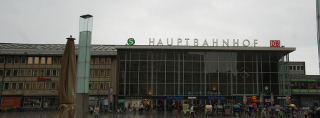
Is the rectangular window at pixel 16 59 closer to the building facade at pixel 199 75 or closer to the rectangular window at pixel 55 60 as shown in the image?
the rectangular window at pixel 55 60

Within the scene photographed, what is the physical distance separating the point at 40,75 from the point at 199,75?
31.3m

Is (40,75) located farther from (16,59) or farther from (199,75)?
(199,75)

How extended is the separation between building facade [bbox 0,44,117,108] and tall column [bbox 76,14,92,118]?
136 ft

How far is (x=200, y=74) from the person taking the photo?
2126 inches

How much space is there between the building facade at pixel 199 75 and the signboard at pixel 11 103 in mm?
19269

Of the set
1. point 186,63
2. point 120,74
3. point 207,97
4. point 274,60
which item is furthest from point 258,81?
point 120,74

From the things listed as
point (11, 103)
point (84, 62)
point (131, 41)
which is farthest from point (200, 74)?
point (84, 62)

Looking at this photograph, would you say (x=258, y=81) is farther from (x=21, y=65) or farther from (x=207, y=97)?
(x=21, y=65)

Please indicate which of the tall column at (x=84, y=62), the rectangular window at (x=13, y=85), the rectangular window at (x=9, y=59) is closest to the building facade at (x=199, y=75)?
the rectangular window at (x=13, y=85)

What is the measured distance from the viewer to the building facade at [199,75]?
5359 cm

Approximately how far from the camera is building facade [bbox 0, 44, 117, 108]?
5825cm

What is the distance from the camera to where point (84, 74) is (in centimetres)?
1738

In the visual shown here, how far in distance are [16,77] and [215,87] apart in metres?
38.6

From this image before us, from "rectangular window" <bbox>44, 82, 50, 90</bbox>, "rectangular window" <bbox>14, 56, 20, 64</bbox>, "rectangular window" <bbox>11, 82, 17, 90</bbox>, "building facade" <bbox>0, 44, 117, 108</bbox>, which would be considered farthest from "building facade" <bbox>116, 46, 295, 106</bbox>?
"rectangular window" <bbox>11, 82, 17, 90</bbox>
